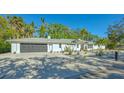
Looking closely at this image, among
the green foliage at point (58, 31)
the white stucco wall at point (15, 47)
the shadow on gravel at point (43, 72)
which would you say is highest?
the green foliage at point (58, 31)

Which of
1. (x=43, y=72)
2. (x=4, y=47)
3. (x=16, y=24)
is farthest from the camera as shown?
(x=16, y=24)

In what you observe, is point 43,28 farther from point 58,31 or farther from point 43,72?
point 43,72

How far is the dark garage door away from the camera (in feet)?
88.3

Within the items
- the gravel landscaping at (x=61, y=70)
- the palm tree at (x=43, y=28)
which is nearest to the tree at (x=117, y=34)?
the gravel landscaping at (x=61, y=70)

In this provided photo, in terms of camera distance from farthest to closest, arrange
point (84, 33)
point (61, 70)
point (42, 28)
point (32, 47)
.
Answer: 1. point (84, 33)
2. point (42, 28)
3. point (32, 47)
4. point (61, 70)

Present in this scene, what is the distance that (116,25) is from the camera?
10.7 m

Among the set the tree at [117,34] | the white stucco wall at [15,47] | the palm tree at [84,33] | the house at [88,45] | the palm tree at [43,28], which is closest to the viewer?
the tree at [117,34]

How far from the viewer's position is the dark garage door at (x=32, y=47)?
26906 mm

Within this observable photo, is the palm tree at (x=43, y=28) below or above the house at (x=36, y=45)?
above

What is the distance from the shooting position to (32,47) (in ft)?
90.4

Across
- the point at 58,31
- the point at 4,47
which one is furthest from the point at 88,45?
the point at 4,47

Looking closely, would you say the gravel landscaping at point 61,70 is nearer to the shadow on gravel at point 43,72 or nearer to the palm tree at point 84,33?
the shadow on gravel at point 43,72

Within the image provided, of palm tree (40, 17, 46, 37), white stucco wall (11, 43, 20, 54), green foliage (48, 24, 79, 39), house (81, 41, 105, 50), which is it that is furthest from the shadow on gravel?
palm tree (40, 17, 46, 37)
